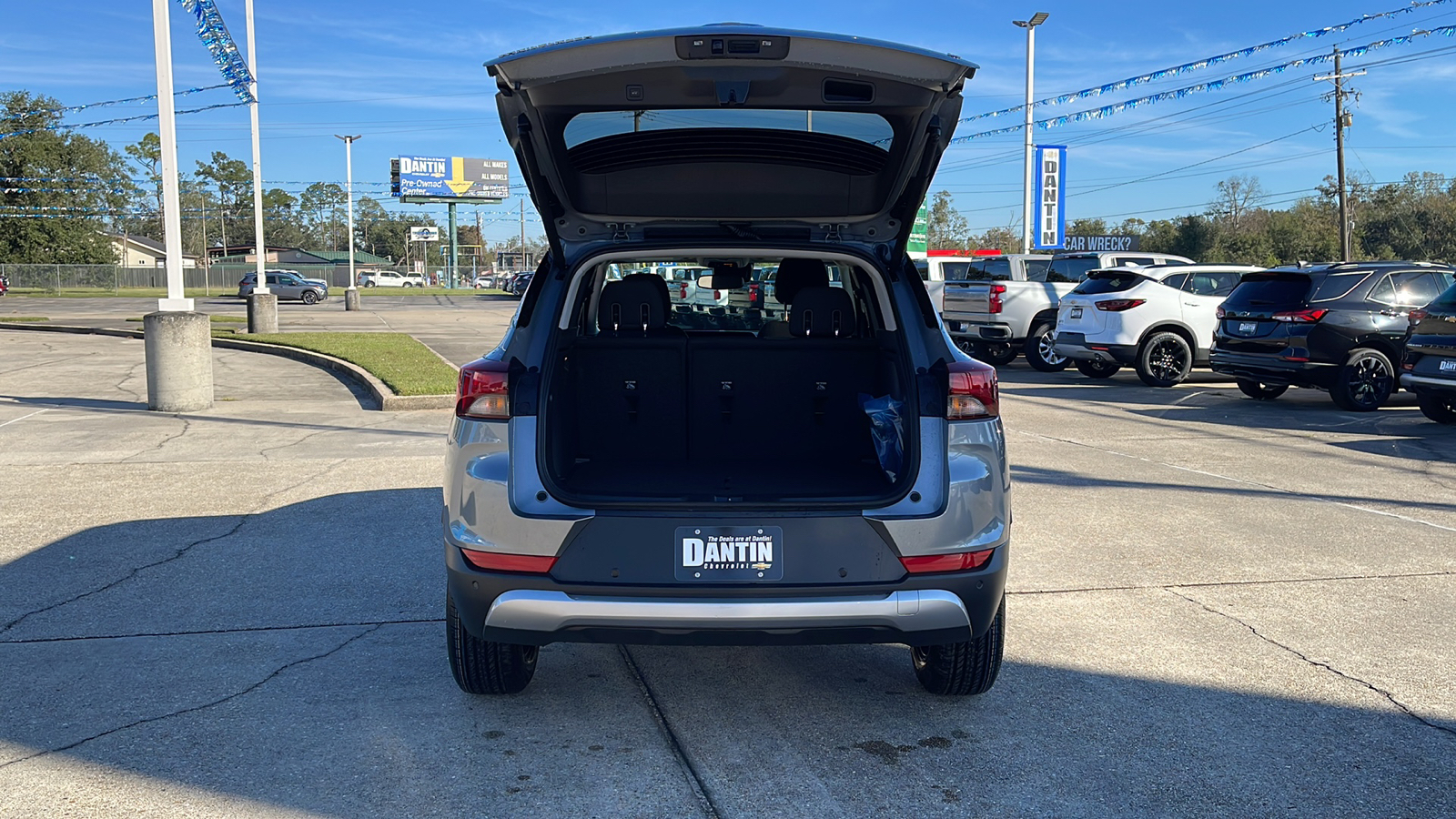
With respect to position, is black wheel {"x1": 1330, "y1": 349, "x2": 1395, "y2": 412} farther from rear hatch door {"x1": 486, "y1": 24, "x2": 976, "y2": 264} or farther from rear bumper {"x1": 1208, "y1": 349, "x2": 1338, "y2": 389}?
rear hatch door {"x1": 486, "y1": 24, "x2": 976, "y2": 264}

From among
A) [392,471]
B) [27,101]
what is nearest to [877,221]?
[392,471]

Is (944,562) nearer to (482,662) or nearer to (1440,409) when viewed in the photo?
(482,662)

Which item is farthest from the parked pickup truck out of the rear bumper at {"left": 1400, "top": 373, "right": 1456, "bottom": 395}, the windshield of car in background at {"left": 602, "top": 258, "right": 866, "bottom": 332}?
the windshield of car in background at {"left": 602, "top": 258, "right": 866, "bottom": 332}

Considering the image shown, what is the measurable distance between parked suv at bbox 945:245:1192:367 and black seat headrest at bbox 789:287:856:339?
13.8m

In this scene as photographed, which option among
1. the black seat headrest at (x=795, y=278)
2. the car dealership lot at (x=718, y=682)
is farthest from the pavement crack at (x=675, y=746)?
the black seat headrest at (x=795, y=278)

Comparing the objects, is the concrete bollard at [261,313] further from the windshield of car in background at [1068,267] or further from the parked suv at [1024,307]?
the windshield of car in background at [1068,267]

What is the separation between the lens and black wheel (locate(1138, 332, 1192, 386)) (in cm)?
1600

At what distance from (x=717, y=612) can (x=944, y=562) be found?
74cm

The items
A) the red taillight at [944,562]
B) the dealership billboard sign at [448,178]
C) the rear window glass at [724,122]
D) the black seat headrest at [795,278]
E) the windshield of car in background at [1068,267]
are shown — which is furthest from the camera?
the dealership billboard sign at [448,178]

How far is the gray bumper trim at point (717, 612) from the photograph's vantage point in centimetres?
345

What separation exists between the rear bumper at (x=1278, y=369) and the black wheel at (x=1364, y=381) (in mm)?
144

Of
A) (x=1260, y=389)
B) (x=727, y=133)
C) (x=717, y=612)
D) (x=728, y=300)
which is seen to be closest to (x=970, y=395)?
(x=717, y=612)

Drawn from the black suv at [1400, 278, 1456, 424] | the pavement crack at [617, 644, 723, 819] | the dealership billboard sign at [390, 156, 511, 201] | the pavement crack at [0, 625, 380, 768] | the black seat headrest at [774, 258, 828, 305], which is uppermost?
the dealership billboard sign at [390, 156, 511, 201]

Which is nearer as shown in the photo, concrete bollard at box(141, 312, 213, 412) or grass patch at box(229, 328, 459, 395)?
concrete bollard at box(141, 312, 213, 412)
